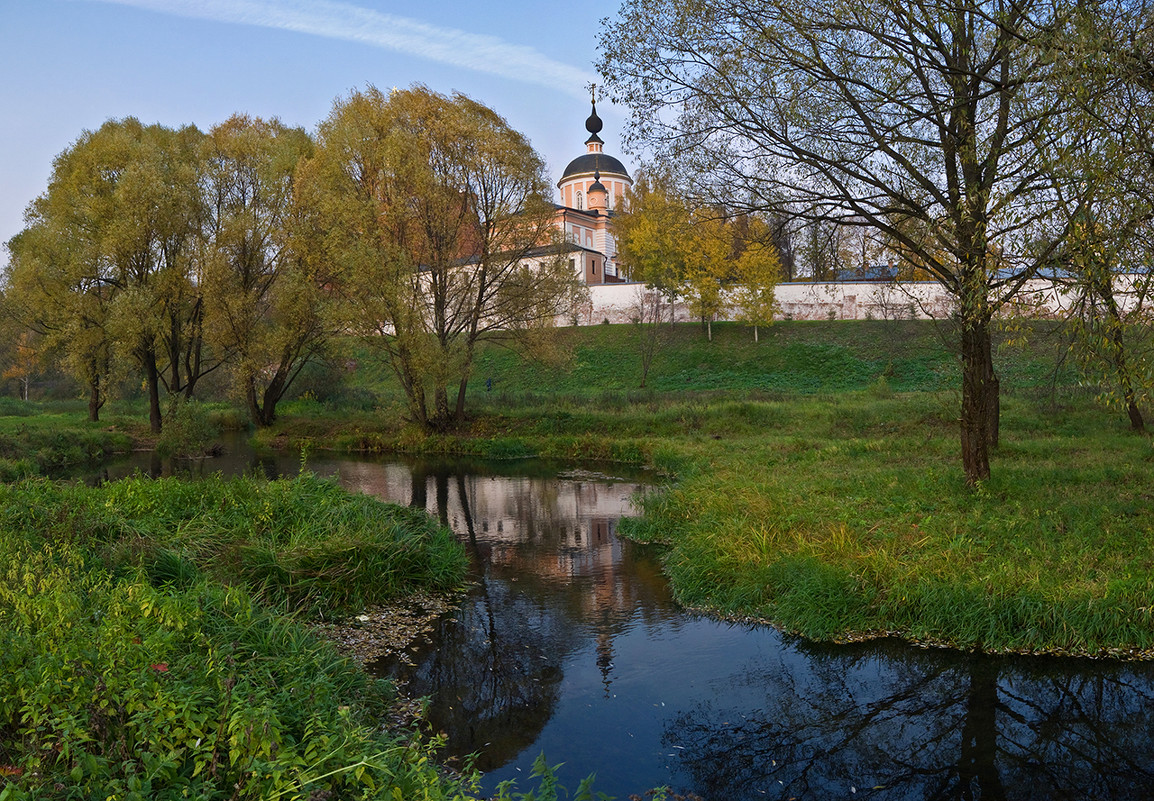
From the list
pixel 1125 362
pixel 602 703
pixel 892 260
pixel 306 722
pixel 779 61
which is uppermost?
pixel 779 61

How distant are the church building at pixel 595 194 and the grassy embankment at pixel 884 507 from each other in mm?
40065

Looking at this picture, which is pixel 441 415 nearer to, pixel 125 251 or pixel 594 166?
pixel 125 251

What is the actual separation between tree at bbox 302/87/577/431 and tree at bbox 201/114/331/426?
1.99 metres

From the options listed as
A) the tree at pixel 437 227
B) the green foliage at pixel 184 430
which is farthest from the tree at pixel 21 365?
the tree at pixel 437 227

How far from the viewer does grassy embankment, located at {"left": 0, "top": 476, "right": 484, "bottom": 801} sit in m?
3.59

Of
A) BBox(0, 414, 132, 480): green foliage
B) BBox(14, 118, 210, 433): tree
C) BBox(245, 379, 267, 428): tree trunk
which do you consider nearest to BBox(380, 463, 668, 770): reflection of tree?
BBox(0, 414, 132, 480): green foliage

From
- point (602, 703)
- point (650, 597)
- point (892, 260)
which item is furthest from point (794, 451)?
point (602, 703)

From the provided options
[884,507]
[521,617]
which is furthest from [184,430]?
[884,507]

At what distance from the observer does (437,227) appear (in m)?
22.9

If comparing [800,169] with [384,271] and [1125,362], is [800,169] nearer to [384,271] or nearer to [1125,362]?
[1125,362]

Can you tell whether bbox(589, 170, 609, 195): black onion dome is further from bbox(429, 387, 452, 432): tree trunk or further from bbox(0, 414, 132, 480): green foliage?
bbox(0, 414, 132, 480): green foliage

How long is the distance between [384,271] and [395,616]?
48.6 feet

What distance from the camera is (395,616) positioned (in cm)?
825

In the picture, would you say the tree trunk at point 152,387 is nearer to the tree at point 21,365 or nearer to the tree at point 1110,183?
the tree at point 21,365
